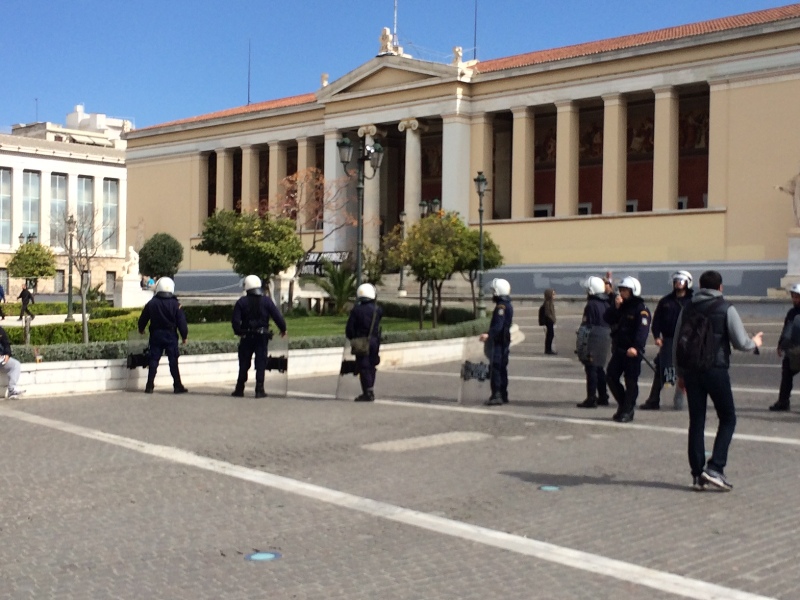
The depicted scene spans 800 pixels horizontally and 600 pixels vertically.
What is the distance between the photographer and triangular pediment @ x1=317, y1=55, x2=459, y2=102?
4541cm

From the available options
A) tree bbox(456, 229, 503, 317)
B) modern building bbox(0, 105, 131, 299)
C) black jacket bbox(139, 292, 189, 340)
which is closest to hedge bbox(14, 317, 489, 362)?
black jacket bbox(139, 292, 189, 340)

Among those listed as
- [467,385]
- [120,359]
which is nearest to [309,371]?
[120,359]

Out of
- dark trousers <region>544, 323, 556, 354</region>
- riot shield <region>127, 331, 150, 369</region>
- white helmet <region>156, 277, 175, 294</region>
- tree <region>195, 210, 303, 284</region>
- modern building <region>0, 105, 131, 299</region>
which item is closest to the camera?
white helmet <region>156, 277, 175, 294</region>

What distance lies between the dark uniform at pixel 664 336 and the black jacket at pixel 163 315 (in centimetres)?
663

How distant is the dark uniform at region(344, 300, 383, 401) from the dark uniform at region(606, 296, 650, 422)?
350cm

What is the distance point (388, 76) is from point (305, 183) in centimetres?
648

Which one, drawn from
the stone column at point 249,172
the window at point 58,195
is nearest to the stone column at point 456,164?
the stone column at point 249,172

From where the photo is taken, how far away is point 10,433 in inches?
419

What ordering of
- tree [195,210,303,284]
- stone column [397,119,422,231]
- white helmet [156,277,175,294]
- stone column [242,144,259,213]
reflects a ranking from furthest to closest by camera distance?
stone column [242,144,259,213]
stone column [397,119,422,231]
tree [195,210,303,284]
white helmet [156,277,175,294]

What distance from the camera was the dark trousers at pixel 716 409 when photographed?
7.57 m

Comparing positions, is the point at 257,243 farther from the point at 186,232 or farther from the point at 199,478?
the point at 186,232

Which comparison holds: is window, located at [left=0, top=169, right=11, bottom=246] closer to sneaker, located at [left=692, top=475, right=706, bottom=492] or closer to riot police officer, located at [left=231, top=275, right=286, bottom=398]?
riot police officer, located at [left=231, top=275, right=286, bottom=398]

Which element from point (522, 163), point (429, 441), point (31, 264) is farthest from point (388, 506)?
point (31, 264)

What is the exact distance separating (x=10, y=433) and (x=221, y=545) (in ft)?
17.9
